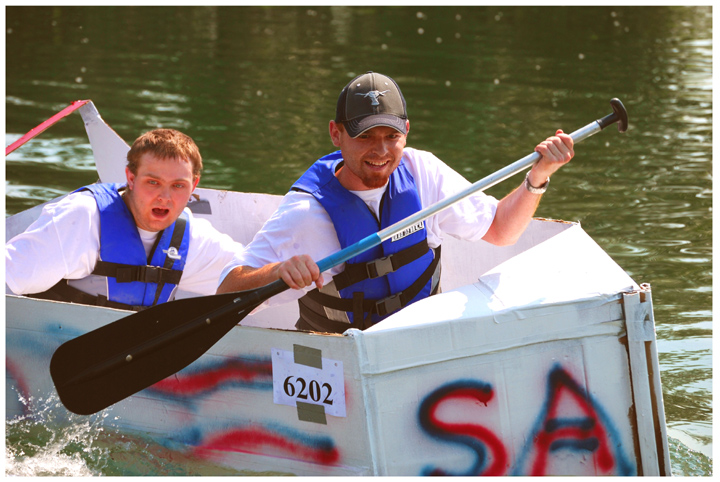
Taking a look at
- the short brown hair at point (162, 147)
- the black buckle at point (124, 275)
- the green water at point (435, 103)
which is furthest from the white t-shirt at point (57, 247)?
the green water at point (435, 103)

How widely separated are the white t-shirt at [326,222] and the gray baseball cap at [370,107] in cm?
26

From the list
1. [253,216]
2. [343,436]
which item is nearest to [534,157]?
[343,436]

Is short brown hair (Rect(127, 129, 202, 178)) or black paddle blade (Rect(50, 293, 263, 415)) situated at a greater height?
short brown hair (Rect(127, 129, 202, 178))

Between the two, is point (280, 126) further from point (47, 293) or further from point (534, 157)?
point (534, 157)

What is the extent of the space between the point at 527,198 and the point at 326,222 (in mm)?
676

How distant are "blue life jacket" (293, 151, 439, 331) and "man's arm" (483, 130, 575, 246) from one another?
0.29m

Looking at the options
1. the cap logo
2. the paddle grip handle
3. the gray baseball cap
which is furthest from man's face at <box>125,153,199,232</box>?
the paddle grip handle

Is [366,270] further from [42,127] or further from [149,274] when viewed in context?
[42,127]

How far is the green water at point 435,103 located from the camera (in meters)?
4.32

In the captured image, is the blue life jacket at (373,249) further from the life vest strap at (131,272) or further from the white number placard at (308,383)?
the life vest strap at (131,272)

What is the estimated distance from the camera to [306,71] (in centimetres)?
1046

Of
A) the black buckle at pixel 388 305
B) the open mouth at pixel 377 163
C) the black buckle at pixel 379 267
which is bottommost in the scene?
the black buckle at pixel 388 305

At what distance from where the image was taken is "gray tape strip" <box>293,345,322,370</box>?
8.38 ft

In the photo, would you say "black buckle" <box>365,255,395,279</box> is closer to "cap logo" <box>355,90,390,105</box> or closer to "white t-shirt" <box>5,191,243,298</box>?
"cap logo" <box>355,90,390,105</box>
